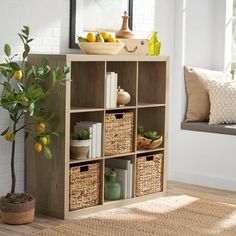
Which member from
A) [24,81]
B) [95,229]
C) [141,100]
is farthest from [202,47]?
[95,229]

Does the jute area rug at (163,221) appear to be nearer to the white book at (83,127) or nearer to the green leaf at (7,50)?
the white book at (83,127)

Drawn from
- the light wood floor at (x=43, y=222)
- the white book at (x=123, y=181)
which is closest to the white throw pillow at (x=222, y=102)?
the light wood floor at (x=43, y=222)

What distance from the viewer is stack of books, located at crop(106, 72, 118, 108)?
15.7 ft

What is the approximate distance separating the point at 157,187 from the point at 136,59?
1.10 metres

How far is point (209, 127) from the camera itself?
18.8 ft

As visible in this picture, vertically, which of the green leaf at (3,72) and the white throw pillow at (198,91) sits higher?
the green leaf at (3,72)

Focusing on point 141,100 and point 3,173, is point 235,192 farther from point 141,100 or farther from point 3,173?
point 3,173

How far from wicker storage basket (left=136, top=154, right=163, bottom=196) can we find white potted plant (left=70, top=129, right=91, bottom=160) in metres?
0.63

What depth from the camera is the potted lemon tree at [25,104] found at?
4258mm

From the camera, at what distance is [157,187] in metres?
5.35

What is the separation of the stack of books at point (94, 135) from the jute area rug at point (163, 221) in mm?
449

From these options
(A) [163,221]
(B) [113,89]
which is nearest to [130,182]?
(A) [163,221]

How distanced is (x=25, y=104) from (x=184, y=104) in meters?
2.17

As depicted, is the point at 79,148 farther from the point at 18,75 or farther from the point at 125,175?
the point at 18,75
